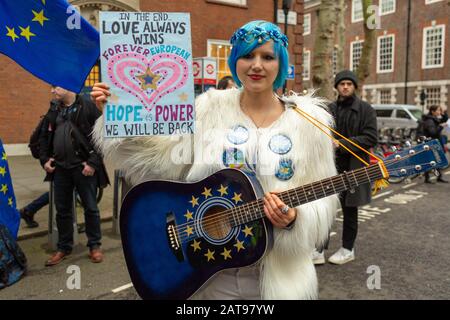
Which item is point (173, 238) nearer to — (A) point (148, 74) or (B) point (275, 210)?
(B) point (275, 210)

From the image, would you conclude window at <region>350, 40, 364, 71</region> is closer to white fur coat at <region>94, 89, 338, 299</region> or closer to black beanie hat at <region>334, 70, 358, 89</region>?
black beanie hat at <region>334, 70, 358, 89</region>

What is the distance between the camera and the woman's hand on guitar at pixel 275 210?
1.68 meters

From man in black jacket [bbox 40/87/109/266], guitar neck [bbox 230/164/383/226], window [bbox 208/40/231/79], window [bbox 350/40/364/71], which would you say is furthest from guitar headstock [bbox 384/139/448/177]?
window [bbox 350/40/364/71]

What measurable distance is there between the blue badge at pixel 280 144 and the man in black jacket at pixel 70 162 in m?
2.72

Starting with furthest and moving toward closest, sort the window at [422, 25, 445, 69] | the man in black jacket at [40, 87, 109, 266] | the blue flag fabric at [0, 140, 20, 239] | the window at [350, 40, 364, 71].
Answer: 1. the window at [350, 40, 364, 71]
2. the window at [422, 25, 445, 69]
3. the man in black jacket at [40, 87, 109, 266]
4. the blue flag fabric at [0, 140, 20, 239]

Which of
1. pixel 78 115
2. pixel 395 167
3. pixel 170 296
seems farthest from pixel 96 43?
pixel 395 167

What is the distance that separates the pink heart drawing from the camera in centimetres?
185

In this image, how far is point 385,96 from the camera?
3091cm

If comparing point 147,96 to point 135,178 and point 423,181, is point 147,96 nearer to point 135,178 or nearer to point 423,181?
point 135,178

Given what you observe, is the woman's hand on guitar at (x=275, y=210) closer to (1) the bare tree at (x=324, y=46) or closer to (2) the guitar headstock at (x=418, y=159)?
(2) the guitar headstock at (x=418, y=159)

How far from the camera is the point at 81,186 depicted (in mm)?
4258

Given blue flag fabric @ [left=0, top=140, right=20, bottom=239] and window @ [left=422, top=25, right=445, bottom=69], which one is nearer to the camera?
blue flag fabric @ [left=0, top=140, right=20, bottom=239]

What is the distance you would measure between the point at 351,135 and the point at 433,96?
87.9 ft

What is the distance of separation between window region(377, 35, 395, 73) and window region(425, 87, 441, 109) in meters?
3.46
